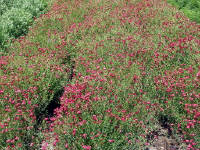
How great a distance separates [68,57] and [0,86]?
7.32 ft

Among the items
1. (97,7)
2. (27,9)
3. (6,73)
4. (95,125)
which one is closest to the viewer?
(95,125)

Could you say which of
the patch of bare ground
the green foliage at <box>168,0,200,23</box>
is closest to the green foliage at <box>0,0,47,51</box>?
the patch of bare ground

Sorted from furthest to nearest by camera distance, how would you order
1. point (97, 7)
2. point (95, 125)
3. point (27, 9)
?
point (27, 9), point (97, 7), point (95, 125)

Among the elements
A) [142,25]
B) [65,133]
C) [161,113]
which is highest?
[142,25]

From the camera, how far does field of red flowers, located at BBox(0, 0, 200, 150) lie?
3.75 metres

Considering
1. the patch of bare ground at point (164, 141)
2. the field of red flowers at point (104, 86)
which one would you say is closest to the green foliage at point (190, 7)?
the field of red flowers at point (104, 86)

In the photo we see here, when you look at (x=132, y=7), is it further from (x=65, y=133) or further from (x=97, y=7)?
(x=65, y=133)

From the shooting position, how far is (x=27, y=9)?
30.7ft

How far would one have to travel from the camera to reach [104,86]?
14.5 feet

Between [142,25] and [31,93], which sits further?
[142,25]

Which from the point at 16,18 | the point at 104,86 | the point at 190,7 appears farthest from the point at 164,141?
the point at 190,7

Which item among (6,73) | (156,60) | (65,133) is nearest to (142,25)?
(156,60)

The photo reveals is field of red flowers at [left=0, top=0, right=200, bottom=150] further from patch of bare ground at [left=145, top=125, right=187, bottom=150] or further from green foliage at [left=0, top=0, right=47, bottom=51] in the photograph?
green foliage at [left=0, top=0, right=47, bottom=51]

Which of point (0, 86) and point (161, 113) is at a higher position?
point (0, 86)
